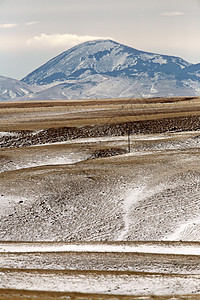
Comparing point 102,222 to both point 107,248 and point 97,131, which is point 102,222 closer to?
point 107,248

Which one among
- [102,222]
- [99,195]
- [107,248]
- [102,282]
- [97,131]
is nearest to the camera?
[102,282]

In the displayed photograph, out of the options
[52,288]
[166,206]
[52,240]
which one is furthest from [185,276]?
[166,206]

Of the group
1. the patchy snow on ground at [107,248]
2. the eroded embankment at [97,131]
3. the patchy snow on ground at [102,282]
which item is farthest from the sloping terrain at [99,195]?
the eroded embankment at [97,131]

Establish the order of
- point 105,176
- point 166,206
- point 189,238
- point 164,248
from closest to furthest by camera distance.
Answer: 1. point 164,248
2. point 189,238
3. point 166,206
4. point 105,176

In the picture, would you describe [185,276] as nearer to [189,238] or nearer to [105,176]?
[189,238]

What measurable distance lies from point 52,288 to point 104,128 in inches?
2605

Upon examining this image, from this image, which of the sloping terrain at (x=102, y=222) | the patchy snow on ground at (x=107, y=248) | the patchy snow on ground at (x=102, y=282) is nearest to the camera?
the patchy snow on ground at (x=102, y=282)

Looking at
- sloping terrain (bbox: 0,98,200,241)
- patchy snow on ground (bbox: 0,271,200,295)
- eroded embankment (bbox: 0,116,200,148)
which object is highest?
patchy snow on ground (bbox: 0,271,200,295)

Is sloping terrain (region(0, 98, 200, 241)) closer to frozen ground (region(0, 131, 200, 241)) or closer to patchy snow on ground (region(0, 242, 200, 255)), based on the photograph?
frozen ground (region(0, 131, 200, 241))

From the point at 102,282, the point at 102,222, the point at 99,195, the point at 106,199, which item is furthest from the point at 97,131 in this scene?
the point at 102,282

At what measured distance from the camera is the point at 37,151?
203 feet

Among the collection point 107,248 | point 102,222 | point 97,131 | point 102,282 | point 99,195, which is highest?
point 102,282

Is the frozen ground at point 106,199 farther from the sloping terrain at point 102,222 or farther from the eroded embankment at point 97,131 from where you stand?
the eroded embankment at point 97,131

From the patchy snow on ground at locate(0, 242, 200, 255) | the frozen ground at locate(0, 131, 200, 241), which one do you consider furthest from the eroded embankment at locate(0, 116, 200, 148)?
the patchy snow on ground at locate(0, 242, 200, 255)
